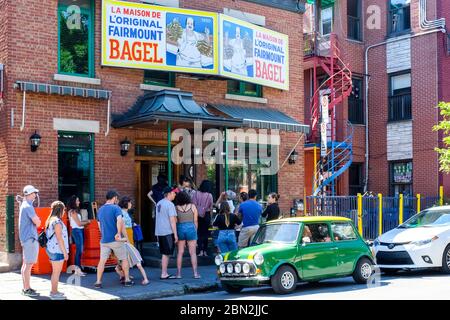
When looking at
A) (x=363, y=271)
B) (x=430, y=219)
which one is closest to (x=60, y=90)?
(x=363, y=271)

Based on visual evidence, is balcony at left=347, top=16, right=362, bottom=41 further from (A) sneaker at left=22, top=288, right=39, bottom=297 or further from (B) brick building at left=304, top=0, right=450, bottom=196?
(A) sneaker at left=22, top=288, right=39, bottom=297

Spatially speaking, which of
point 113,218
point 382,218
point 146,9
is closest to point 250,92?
point 146,9

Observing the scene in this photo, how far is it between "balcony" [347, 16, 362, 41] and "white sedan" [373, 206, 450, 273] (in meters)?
13.3

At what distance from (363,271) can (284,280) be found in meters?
2.05

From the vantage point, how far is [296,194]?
20.2 meters

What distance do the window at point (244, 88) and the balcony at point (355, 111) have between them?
302 inches

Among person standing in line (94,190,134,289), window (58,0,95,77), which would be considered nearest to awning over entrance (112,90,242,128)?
window (58,0,95,77)

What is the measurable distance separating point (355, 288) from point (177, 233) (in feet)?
12.4

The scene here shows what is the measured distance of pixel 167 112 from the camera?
1477 centimetres

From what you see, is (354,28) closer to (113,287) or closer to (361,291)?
(361,291)

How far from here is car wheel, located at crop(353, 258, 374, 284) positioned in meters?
12.3

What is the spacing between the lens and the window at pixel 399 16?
25.4m

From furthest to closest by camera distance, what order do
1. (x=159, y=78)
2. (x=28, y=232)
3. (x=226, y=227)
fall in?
(x=159, y=78)
(x=226, y=227)
(x=28, y=232)

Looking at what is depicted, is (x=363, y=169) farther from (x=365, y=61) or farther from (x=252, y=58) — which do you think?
(x=252, y=58)
